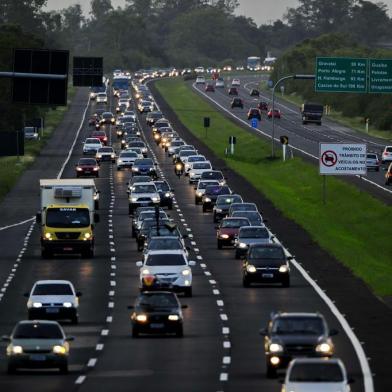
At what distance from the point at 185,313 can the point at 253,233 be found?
1714cm

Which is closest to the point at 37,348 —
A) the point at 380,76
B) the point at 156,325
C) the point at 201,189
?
the point at 156,325

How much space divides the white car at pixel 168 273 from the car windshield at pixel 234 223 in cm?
1805

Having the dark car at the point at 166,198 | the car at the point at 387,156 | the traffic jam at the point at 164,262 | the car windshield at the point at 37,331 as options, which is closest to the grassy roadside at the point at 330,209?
the traffic jam at the point at 164,262

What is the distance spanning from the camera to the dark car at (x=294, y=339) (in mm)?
37031

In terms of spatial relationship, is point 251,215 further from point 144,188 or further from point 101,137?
point 101,137

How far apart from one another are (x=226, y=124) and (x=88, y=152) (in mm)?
47421

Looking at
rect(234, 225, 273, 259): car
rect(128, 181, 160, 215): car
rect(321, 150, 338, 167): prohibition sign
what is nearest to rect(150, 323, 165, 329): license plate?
rect(234, 225, 273, 259): car

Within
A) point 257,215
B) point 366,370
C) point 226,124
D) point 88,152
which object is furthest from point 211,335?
point 226,124

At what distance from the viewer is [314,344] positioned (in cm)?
3734

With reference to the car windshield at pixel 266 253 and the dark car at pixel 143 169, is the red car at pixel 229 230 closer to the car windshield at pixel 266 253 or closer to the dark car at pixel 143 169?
the car windshield at pixel 266 253

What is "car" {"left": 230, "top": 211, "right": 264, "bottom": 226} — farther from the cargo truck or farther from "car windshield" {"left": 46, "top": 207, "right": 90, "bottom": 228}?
"car windshield" {"left": 46, "top": 207, "right": 90, "bottom": 228}

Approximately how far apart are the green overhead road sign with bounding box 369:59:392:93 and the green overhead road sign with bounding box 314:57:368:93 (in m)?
0.50

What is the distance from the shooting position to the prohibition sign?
9925 centimetres

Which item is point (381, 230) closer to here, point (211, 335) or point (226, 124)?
point (211, 335)
